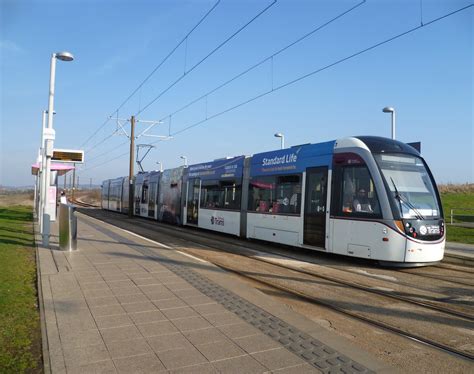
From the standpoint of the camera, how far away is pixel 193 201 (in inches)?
832

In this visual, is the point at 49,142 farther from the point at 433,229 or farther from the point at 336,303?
the point at 433,229

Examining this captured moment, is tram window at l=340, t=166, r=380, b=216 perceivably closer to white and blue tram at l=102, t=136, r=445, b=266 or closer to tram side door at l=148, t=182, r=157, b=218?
white and blue tram at l=102, t=136, r=445, b=266

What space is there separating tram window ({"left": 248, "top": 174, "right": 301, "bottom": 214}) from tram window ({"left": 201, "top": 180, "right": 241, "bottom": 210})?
1.14 metres

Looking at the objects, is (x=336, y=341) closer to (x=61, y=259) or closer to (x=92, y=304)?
(x=92, y=304)

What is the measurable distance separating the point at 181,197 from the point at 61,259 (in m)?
13.3

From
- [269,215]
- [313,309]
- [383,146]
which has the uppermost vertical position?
[383,146]

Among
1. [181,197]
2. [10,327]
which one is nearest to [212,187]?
[181,197]

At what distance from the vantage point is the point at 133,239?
1463 centimetres

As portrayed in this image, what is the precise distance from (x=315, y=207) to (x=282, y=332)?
7250mm

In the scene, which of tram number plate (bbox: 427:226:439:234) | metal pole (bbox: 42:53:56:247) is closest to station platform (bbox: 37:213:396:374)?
tram number plate (bbox: 427:226:439:234)

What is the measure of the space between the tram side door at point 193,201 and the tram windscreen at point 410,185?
11.1 metres

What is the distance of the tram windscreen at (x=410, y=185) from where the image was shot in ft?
33.5

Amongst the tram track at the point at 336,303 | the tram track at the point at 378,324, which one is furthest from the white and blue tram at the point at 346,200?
the tram track at the point at 378,324

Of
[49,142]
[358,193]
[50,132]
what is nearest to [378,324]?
[358,193]
